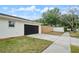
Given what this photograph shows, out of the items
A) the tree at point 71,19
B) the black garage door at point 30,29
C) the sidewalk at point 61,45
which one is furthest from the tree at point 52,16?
the black garage door at point 30,29

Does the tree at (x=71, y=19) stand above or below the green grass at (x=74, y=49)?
above

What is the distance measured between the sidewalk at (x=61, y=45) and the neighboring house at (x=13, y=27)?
2.27 metres

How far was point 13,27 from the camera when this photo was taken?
13789mm

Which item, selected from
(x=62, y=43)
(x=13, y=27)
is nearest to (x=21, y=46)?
(x=62, y=43)

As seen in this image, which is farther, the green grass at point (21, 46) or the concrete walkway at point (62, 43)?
the concrete walkway at point (62, 43)

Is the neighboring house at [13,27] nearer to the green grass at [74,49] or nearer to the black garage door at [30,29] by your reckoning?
the black garage door at [30,29]

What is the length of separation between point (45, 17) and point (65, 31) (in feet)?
4.73

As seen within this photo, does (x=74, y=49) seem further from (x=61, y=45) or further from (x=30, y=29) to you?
(x=30, y=29)

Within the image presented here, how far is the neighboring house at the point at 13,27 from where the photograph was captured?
1216cm

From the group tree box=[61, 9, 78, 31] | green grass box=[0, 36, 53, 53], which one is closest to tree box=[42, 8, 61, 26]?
tree box=[61, 9, 78, 31]
